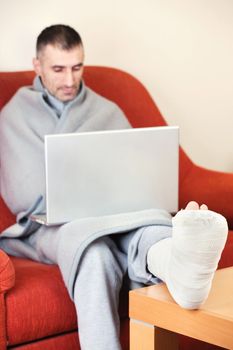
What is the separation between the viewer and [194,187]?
2.86 metres

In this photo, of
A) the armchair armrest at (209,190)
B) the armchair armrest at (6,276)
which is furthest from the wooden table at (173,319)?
the armchair armrest at (209,190)

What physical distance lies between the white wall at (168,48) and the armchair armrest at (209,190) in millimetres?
626

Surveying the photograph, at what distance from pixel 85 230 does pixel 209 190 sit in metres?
0.73

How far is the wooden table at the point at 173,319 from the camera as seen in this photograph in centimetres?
165

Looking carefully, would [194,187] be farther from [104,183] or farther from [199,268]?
[199,268]

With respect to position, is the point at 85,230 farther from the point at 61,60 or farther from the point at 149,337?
the point at 61,60

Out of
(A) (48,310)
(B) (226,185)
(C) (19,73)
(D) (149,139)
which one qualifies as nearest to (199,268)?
(A) (48,310)

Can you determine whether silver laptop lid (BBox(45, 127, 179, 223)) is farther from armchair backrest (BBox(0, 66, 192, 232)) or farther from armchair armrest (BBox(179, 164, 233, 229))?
armchair backrest (BBox(0, 66, 192, 232))

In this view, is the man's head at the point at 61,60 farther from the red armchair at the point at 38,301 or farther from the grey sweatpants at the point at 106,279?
the grey sweatpants at the point at 106,279

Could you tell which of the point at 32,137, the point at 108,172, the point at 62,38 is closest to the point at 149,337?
the point at 108,172

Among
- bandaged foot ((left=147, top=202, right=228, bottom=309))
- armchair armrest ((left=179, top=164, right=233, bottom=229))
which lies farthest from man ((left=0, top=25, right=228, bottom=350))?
armchair armrest ((left=179, top=164, right=233, bottom=229))

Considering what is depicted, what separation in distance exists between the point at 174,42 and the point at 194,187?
87 cm

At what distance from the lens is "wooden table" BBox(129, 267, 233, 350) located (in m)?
1.65

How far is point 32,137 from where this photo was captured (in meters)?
2.58
